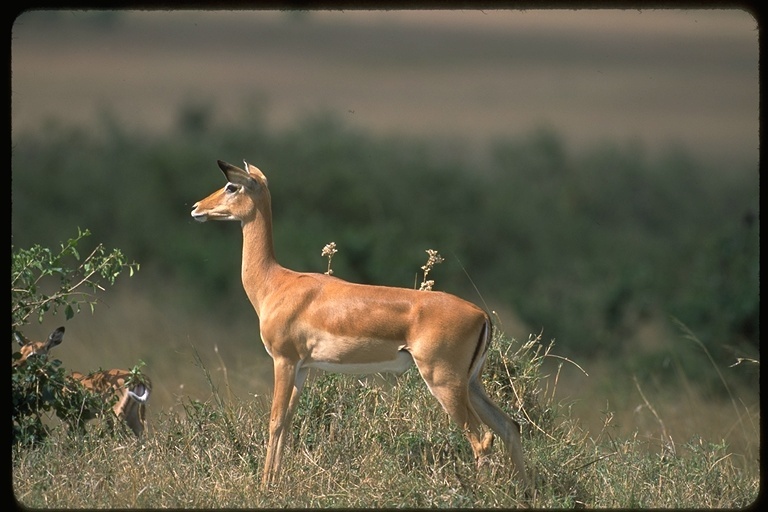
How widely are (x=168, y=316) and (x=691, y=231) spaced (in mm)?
13921

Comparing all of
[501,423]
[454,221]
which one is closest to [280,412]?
[501,423]

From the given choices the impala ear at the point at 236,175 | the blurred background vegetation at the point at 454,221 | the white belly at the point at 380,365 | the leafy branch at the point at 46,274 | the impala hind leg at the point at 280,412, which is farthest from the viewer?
the blurred background vegetation at the point at 454,221

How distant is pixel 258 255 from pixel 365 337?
102cm

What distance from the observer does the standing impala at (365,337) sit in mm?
→ 6770

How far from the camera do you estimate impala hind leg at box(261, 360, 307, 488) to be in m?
7.10

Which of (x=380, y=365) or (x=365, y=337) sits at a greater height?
(x=365, y=337)

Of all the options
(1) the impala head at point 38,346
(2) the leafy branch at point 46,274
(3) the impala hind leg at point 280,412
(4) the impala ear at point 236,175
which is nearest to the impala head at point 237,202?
(4) the impala ear at point 236,175

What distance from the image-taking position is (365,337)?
6836mm

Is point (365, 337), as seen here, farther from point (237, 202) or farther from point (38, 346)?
point (38, 346)

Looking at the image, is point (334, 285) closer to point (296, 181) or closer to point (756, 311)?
point (756, 311)

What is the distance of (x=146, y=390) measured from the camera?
8227 millimetres

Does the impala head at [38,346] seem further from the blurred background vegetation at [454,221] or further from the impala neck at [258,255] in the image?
the blurred background vegetation at [454,221]

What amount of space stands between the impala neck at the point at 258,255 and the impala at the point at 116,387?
1273 mm

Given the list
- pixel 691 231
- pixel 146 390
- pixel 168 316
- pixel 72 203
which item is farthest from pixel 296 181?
pixel 146 390
